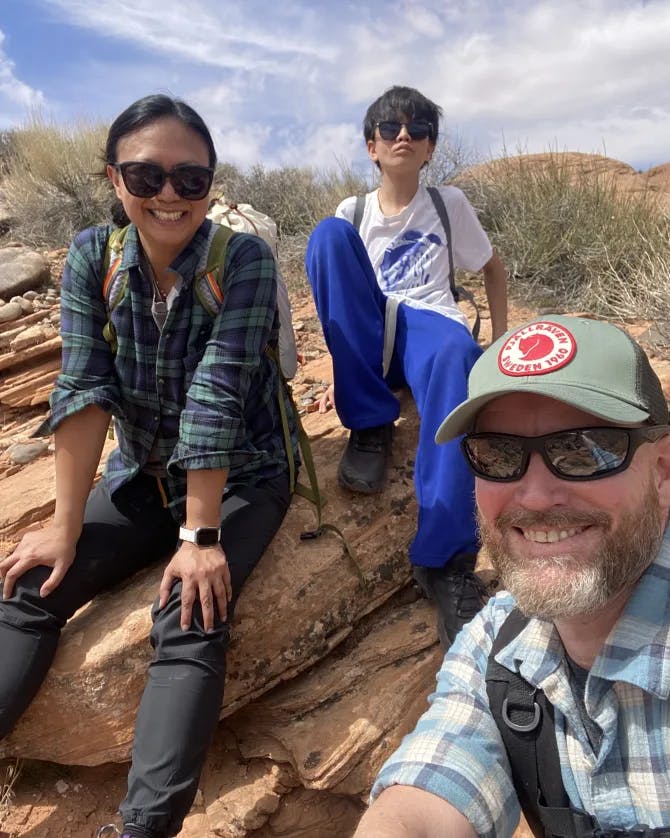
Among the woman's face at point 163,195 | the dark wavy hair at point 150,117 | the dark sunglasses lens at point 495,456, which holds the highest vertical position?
the dark wavy hair at point 150,117

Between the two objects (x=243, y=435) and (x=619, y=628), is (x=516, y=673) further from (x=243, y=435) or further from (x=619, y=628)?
(x=243, y=435)

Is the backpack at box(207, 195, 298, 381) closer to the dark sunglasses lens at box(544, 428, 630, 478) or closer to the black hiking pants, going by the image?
the black hiking pants

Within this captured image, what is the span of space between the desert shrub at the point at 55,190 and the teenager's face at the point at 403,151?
17.3 feet

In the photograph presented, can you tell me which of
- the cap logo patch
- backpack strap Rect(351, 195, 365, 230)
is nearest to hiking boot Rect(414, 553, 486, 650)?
the cap logo patch

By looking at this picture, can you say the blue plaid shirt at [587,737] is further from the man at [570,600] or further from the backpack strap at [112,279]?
the backpack strap at [112,279]

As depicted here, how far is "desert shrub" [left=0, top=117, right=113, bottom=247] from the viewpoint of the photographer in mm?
8594

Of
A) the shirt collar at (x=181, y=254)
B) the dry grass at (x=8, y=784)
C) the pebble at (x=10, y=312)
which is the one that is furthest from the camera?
the pebble at (x=10, y=312)

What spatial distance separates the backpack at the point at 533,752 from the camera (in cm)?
141

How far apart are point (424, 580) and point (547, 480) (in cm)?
139

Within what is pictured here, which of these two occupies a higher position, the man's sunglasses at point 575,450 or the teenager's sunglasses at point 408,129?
the teenager's sunglasses at point 408,129

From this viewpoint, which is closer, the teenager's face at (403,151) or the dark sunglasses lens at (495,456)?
the dark sunglasses lens at (495,456)

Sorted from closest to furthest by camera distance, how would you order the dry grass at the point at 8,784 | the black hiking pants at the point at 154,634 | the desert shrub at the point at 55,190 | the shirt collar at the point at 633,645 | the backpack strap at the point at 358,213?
the shirt collar at the point at 633,645 → the black hiking pants at the point at 154,634 → the dry grass at the point at 8,784 → the backpack strap at the point at 358,213 → the desert shrub at the point at 55,190

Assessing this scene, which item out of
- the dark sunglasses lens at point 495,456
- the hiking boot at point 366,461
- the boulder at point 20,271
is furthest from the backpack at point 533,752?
the boulder at point 20,271

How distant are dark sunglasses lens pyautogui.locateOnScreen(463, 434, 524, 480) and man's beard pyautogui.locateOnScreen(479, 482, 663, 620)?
9cm
